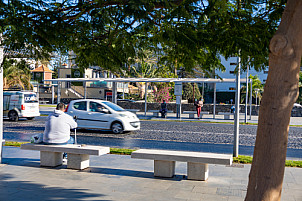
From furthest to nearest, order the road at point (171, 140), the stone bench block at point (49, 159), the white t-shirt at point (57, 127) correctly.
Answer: the road at point (171, 140)
the stone bench block at point (49, 159)
the white t-shirt at point (57, 127)

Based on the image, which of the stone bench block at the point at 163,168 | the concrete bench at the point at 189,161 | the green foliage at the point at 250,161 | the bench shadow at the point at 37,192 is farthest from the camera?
the green foliage at the point at 250,161

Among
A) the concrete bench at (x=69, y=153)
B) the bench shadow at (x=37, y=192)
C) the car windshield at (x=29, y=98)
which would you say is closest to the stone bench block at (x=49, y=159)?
the concrete bench at (x=69, y=153)

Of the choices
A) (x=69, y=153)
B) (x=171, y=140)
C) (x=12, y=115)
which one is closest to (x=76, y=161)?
(x=69, y=153)

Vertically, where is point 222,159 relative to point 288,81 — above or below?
below

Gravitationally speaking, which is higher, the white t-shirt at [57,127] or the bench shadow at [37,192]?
the white t-shirt at [57,127]

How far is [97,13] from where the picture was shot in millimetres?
6473

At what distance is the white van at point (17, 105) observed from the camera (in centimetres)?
2280

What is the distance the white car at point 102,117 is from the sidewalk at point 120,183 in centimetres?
749

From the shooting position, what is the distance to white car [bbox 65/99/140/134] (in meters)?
17.0

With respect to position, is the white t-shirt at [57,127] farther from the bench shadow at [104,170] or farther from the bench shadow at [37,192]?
the bench shadow at [37,192]

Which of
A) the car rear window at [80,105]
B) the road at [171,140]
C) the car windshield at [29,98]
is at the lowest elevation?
the road at [171,140]

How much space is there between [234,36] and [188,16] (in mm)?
1012

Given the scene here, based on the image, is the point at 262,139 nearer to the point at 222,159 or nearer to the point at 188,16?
the point at 188,16

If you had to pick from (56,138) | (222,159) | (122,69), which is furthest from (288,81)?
(56,138)
